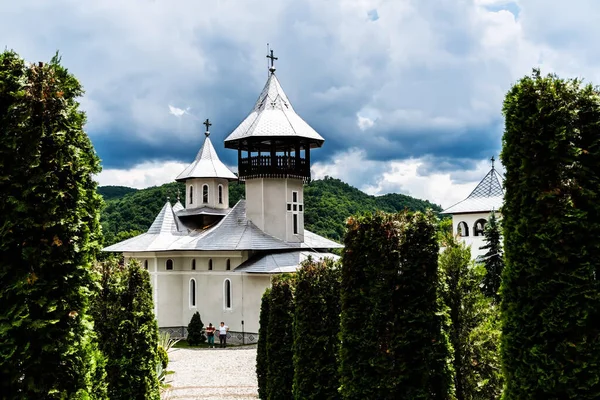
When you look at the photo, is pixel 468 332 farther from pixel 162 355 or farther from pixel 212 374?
pixel 212 374

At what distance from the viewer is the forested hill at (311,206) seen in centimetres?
5650

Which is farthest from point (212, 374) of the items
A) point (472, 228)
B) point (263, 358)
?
point (472, 228)

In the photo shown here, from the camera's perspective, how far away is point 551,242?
747 centimetres

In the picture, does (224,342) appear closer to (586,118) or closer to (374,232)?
(374,232)

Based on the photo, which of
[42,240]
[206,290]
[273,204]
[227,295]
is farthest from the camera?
[206,290]

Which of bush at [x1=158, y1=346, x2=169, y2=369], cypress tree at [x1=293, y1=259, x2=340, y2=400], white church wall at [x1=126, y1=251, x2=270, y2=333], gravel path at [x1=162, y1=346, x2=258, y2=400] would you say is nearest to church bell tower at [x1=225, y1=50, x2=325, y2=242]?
white church wall at [x1=126, y1=251, x2=270, y2=333]

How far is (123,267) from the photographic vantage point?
13.2 m

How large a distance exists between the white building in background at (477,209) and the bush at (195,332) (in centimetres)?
1602

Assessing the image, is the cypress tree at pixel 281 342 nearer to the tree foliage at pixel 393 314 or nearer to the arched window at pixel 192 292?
the tree foliage at pixel 393 314

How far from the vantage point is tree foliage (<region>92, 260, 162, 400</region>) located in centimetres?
1207

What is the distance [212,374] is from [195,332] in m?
10.4

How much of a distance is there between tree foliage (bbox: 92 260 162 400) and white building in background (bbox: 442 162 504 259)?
26101 mm

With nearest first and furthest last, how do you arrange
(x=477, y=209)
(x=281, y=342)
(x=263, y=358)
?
(x=281, y=342), (x=263, y=358), (x=477, y=209)

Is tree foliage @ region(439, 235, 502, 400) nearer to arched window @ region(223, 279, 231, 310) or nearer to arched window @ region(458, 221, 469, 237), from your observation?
arched window @ region(223, 279, 231, 310)
